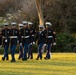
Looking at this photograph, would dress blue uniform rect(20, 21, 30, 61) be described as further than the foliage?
No

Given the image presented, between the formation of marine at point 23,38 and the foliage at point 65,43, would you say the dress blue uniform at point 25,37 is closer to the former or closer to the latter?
the formation of marine at point 23,38

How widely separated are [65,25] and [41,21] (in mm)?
4370

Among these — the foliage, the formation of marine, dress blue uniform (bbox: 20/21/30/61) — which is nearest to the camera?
the formation of marine

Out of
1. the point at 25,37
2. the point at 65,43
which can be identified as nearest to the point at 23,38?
the point at 25,37

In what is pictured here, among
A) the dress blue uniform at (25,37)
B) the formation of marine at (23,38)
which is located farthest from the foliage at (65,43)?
the dress blue uniform at (25,37)

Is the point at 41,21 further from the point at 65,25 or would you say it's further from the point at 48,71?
the point at 48,71

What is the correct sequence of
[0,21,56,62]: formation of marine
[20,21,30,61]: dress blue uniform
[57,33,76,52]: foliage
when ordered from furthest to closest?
[57,33,76,52]: foliage
[20,21,30,61]: dress blue uniform
[0,21,56,62]: formation of marine

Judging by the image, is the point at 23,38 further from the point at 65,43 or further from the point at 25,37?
the point at 65,43

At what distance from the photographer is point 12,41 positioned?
24.4m

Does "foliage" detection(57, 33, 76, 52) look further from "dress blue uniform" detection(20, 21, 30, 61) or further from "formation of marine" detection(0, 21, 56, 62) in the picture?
"dress blue uniform" detection(20, 21, 30, 61)

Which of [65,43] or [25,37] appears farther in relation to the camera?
[65,43]

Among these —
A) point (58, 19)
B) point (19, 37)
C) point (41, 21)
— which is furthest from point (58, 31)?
point (19, 37)

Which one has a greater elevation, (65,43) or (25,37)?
(25,37)

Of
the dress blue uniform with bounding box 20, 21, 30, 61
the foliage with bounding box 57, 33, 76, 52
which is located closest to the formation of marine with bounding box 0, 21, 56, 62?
the dress blue uniform with bounding box 20, 21, 30, 61
